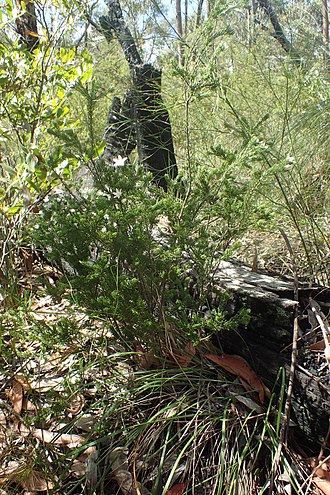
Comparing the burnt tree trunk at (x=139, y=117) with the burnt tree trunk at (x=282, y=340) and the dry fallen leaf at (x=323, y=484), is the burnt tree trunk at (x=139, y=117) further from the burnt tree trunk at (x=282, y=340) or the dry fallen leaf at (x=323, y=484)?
the dry fallen leaf at (x=323, y=484)

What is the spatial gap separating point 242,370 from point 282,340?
18 cm

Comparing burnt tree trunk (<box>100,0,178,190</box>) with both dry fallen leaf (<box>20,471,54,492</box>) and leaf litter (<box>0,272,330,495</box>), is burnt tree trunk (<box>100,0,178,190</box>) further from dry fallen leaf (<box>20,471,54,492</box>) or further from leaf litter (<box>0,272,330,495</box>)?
dry fallen leaf (<box>20,471,54,492</box>)

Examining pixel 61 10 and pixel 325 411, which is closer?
pixel 325 411

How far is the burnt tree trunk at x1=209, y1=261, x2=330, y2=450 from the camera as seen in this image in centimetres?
149

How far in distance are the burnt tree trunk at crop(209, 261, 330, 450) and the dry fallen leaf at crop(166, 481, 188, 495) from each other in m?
0.41

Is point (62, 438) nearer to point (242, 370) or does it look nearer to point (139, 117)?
point (242, 370)

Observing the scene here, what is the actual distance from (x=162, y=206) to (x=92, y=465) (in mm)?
861

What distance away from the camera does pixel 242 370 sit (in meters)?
1.71

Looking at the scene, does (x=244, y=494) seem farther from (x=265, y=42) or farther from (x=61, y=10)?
(x=265, y=42)

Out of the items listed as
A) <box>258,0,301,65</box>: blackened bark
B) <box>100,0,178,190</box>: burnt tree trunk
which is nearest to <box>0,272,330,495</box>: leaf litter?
<box>100,0,178,190</box>: burnt tree trunk

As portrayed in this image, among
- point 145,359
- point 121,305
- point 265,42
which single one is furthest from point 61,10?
point 265,42

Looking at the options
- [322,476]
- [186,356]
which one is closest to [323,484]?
[322,476]

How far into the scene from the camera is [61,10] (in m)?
1.80

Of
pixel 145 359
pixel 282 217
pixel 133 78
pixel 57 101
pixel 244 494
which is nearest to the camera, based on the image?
pixel 244 494
